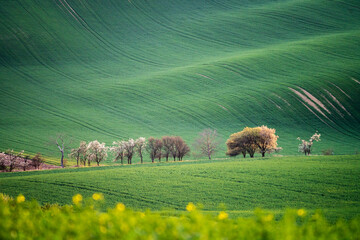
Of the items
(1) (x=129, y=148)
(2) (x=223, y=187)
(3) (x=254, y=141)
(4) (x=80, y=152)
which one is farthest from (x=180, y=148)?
(2) (x=223, y=187)

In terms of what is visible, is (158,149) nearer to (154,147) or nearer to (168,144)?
(154,147)

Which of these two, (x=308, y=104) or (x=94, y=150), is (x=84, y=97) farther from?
(x=308, y=104)

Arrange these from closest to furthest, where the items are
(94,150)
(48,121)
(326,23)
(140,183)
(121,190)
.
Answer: (121,190), (140,183), (94,150), (48,121), (326,23)

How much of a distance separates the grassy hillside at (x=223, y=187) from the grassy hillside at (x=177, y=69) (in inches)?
1264

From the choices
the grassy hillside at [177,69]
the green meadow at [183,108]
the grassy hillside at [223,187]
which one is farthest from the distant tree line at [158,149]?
the grassy hillside at [223,187]

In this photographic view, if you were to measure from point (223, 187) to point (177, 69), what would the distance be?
81.2m

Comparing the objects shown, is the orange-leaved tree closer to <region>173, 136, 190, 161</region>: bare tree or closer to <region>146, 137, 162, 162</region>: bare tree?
<region>173, 136, 190, 161</region>: bare tree

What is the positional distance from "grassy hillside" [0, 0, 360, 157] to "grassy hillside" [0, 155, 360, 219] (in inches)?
1264

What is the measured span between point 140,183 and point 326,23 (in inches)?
5031

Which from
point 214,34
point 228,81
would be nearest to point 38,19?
point 214,34

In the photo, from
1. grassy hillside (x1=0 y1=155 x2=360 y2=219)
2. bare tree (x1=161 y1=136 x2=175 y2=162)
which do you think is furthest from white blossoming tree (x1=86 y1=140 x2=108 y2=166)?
grassy hillside (x1=0 y1=155 x2=360 y2=219)

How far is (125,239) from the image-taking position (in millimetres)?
5695

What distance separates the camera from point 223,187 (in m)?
28.7

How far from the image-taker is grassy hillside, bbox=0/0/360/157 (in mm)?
76156
